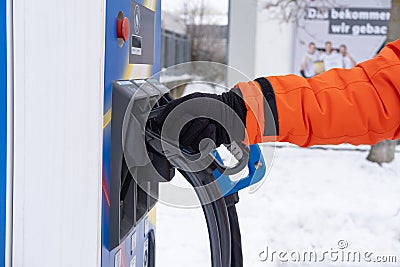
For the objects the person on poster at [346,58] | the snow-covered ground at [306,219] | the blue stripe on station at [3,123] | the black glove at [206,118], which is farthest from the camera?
the person on poster at [346,58]

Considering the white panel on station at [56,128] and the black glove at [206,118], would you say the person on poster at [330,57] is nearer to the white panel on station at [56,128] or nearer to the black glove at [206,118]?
the black glove at [206,118]

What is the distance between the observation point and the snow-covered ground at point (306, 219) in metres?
3.67

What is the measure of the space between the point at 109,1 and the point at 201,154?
0.30 m

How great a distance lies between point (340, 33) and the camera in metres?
7.22

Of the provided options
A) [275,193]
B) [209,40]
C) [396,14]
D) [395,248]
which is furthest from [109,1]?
[209,40]

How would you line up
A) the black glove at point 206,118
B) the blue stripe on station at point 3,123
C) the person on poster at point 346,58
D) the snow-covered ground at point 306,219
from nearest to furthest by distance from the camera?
the blue stripe on station at point 3,123
the black glove at point 206,118
the snow-covered ground at point 306,219
the person on poster at point 346,58

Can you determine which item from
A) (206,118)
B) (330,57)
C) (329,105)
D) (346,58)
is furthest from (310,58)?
(206,118)

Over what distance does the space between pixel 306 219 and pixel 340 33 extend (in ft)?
11.2

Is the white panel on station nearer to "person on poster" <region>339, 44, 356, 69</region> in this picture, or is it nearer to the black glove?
the black glove

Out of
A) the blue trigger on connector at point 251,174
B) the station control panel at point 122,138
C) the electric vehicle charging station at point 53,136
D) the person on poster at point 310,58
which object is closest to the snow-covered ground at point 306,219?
the person on poster at point 310,58

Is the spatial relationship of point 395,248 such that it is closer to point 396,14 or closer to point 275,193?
point 275,193

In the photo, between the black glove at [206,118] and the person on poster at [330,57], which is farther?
the person on poster at [330,57]

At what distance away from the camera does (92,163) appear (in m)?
0.97

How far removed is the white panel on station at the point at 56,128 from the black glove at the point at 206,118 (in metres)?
0.14
